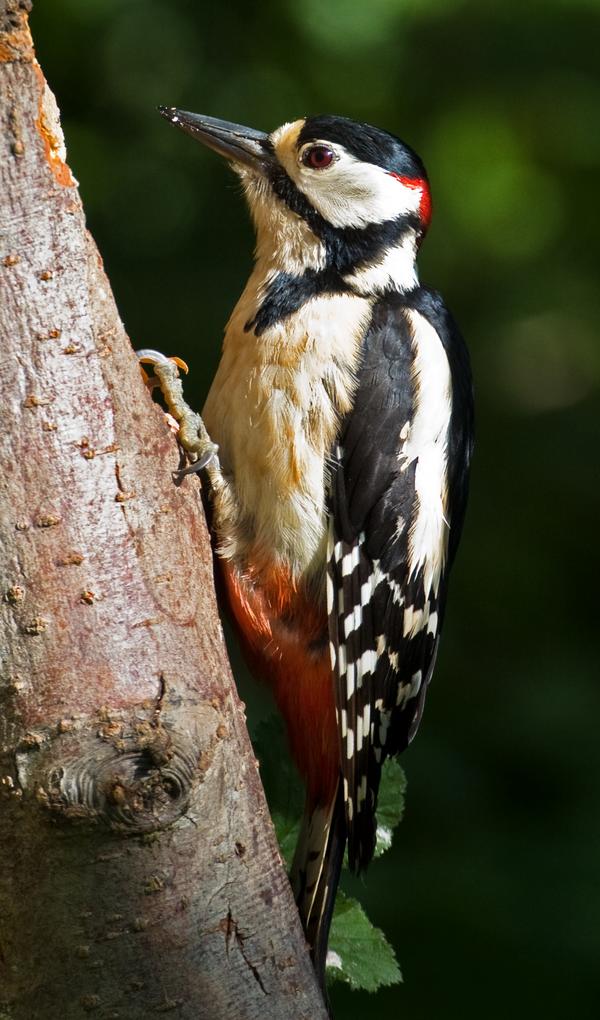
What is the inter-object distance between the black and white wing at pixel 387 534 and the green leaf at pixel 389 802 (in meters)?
0.12

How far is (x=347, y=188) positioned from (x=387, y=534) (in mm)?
792

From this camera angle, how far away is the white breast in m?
2.49

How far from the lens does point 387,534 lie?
2594 mm

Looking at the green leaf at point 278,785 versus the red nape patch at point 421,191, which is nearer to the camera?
the green leaf at point 278,785

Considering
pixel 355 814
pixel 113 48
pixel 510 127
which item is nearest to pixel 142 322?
pixel 113 48

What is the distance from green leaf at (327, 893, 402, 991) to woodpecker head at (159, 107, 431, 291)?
129cm

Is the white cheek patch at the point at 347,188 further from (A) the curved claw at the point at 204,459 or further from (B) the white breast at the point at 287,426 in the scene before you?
(A) the curved claw at the point at 204,459

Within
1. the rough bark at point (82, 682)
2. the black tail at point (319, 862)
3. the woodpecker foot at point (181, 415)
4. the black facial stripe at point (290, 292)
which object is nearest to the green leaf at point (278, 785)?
the black tail at point (319, 862)

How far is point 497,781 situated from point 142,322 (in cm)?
192

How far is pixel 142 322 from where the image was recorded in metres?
4.31

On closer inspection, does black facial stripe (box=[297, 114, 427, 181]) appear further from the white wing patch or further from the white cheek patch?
the white wing patch

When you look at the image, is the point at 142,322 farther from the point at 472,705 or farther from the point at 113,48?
the point at 472,705

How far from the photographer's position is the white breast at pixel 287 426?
2.49 m

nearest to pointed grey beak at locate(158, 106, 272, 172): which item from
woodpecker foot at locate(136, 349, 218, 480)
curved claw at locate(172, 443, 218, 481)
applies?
woodpecker foot at locate(136, 349, 218, 480)
